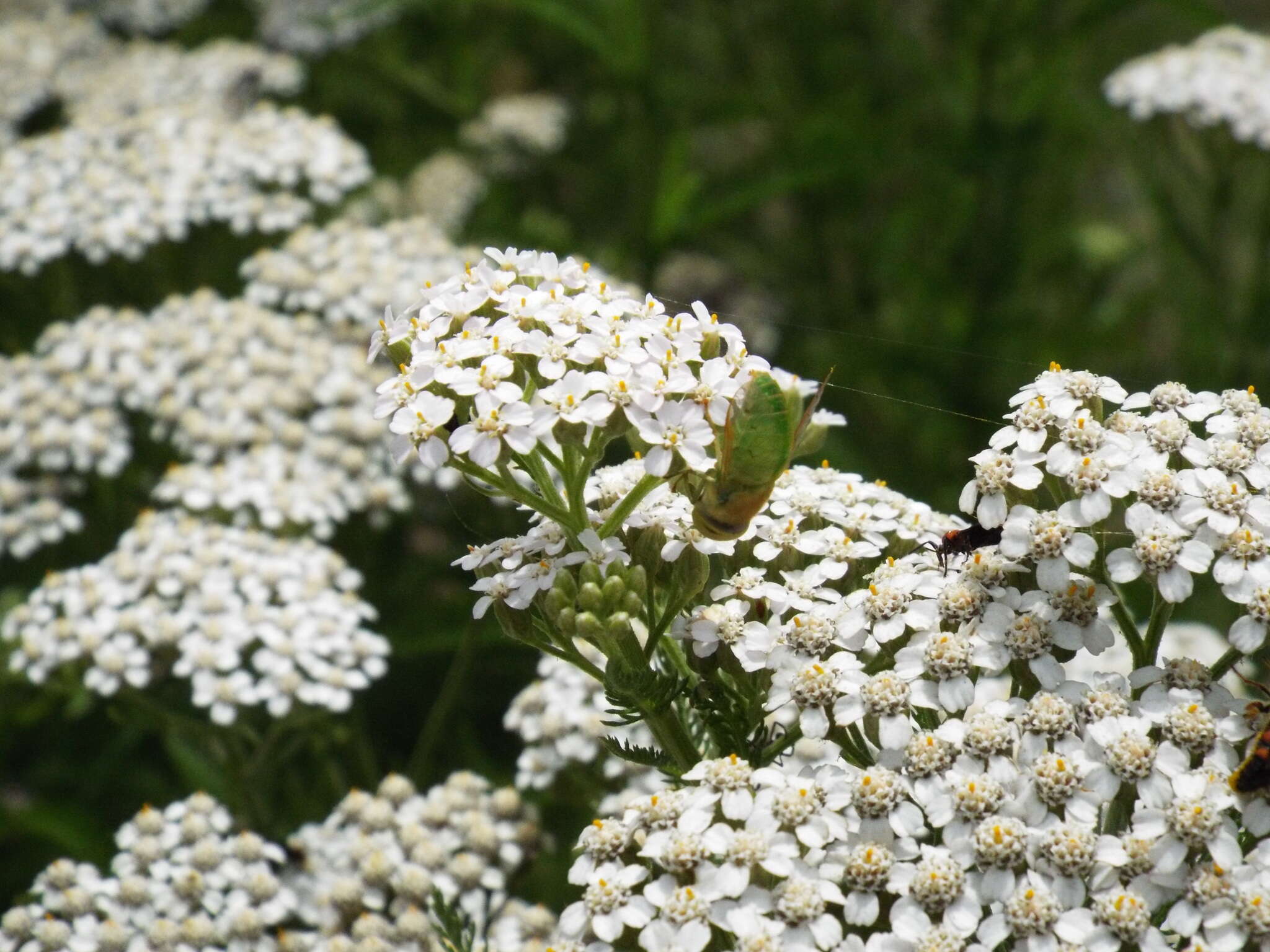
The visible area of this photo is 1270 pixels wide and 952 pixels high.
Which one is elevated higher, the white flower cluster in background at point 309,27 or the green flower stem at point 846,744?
the white flower cluster in background at point 309,27

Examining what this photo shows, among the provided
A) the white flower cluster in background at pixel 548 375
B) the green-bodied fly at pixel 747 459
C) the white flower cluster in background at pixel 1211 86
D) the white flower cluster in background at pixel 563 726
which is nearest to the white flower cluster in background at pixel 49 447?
the white flower cluster in background at pixel 563 726

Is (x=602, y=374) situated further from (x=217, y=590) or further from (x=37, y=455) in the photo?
(x=37, y=455)

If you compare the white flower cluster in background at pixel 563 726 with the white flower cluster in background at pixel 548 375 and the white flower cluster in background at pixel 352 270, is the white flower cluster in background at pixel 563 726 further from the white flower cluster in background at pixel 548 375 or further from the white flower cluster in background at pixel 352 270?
the white flower cluster in background at pixel 352 270

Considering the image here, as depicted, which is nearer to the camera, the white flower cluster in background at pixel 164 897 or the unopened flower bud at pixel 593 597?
the unopened flower bud at pixel 593 597

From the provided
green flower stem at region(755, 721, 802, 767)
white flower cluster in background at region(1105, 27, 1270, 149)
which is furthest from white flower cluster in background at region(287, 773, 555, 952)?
white flower cluster in background at region(1105, 27, 1270, 149)

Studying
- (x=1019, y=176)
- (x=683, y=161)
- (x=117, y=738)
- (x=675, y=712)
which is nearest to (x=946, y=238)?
(x=1019, y=176)

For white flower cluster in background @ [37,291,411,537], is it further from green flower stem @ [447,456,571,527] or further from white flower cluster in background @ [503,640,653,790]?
green flower stem @ [447,456,571,527]
